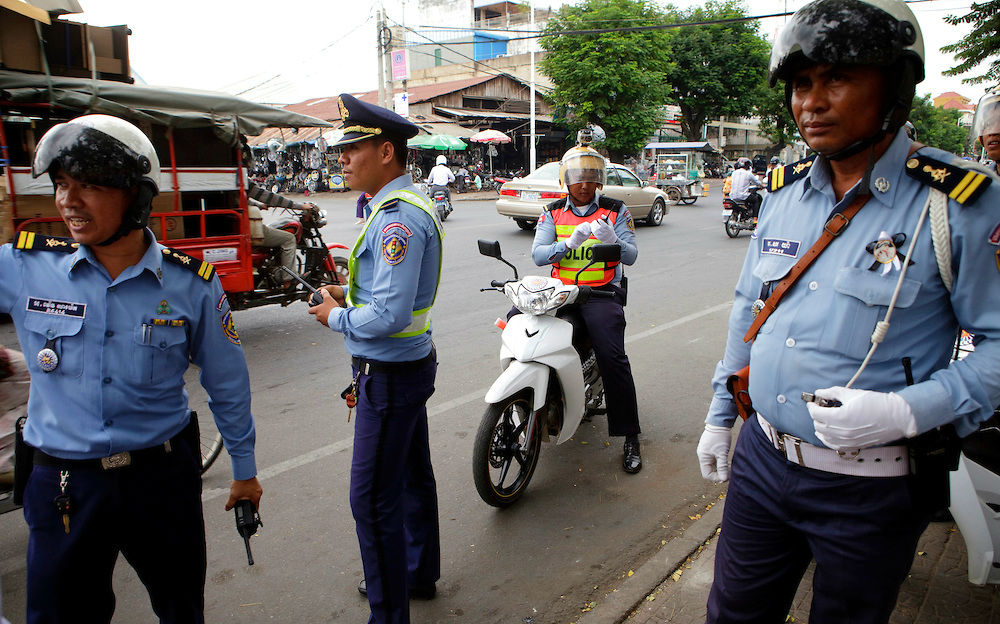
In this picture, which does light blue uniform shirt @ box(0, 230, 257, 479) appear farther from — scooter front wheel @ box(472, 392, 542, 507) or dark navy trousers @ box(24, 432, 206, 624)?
scooter front wheel @ box(472, 392, 542, 507)

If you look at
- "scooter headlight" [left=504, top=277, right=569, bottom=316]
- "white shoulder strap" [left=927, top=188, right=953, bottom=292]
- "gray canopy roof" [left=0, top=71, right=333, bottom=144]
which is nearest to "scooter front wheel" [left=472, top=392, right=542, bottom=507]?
"scooter headlight" [left=504, top=277, right=569, bottom=316]

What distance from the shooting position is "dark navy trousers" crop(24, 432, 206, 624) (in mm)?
1914

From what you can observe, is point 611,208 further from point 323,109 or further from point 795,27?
point 323,109

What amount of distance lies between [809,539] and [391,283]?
4.92 ft

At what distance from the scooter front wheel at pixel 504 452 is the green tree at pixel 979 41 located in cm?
923

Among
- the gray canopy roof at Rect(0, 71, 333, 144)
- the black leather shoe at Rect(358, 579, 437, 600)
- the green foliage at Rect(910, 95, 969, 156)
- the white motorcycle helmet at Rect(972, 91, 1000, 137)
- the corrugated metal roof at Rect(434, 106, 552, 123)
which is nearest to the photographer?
the black leather shoe at Rect(358, 579, 437, 600)

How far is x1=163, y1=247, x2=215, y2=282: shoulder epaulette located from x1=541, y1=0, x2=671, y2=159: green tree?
3048 centimetres

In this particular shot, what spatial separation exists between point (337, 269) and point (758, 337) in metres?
7.39

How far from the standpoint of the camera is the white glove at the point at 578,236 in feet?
13.2

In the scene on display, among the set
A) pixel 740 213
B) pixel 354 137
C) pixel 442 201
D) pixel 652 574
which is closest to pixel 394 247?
pixel 354 137

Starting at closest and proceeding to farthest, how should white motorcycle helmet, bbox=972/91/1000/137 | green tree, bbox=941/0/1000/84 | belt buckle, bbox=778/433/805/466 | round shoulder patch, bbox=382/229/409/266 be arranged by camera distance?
belt buckle, bbox=778/433/805/466
round shoulder patch, bbox=382/229/409/266
white motorcycle helmet, bbox=972/91/1000/137
green tree, bbox=941/0/1000/84

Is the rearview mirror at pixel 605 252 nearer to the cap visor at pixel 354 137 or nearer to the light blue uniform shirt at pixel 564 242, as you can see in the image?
the light blue uniform shirt at pixel 564 242

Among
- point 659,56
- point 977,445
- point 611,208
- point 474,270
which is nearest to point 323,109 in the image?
point 659,56

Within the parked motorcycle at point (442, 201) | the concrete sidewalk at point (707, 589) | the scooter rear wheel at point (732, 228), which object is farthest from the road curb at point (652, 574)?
the parked motorcycle at point (442, 201)
